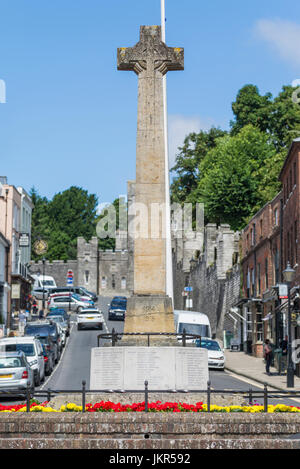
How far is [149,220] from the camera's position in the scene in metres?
18.5

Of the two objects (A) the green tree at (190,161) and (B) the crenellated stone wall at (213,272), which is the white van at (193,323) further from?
(A) the green tree at (190,161)

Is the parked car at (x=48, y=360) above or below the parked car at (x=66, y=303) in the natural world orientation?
below

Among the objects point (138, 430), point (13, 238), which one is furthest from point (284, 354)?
point (13, 238)

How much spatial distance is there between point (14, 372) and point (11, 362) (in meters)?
0.65

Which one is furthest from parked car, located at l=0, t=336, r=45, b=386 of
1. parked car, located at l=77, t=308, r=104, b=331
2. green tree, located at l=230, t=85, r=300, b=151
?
green tree, located at l=230, t=85, r=300, b=151

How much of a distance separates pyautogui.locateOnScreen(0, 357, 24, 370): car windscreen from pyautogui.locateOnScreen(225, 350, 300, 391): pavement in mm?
8386

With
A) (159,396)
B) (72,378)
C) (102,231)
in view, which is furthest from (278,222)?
(102,231)

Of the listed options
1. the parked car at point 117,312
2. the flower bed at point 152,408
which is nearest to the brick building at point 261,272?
the parked car at point 117,312

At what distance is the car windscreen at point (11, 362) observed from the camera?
26.2 metres

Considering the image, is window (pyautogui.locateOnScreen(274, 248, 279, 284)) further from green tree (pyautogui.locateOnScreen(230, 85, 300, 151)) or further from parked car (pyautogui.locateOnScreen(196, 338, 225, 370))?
green tree (pyautogui.locateOnScreen(230, 85, 300, 151))

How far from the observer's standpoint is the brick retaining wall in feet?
43.6

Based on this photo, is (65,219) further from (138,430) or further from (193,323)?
(138,430)

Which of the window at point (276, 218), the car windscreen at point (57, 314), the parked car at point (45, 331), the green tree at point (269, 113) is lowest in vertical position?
the parked car at point (45, 331)

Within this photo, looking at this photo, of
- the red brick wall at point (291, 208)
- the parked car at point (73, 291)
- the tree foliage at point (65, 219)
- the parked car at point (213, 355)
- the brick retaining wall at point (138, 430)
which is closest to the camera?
the brick retaining wall at point (138, 430)
